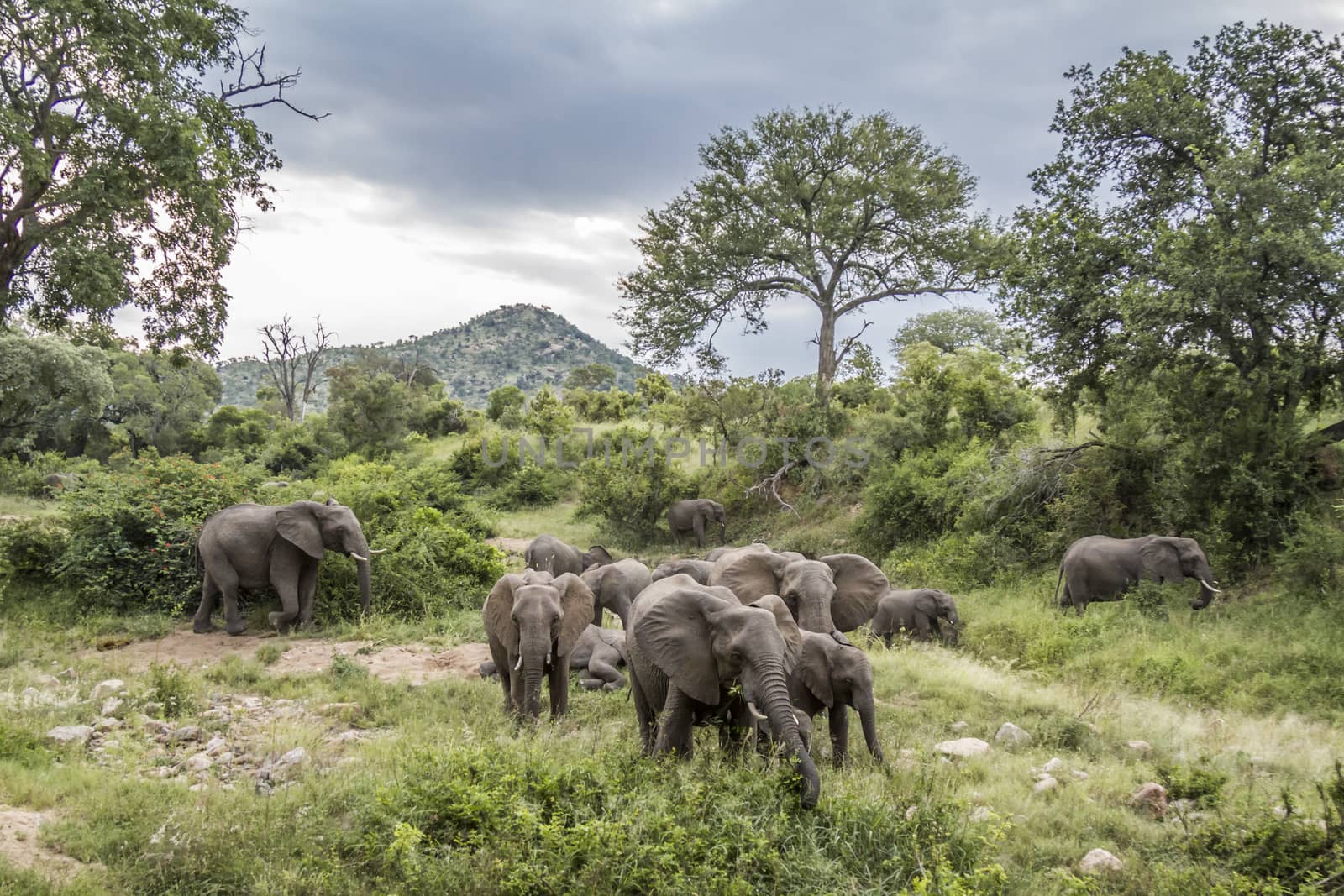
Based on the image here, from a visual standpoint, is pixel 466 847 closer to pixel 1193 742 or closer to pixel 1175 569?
pixel 1193 742

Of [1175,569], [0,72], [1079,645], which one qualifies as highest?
[0,72]

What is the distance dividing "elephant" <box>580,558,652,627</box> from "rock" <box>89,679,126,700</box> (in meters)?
5.52

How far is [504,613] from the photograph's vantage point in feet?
27.3

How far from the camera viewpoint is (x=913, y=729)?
26.7 feet

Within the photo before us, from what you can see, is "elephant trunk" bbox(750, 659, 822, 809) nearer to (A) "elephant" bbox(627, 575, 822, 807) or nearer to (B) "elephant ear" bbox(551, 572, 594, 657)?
(A) "elephant" bbox(627, 575, 822, 807)

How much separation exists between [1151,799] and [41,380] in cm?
3479

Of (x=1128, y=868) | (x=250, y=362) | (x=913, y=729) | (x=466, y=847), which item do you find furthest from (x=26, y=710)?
(x=250, y=362)

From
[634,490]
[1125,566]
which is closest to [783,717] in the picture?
[1125,566]

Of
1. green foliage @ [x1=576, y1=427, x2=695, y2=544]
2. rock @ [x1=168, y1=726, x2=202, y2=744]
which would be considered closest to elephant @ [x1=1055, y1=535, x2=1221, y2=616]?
rock @ [x1=168, y1=726, x2=202, y2=744]

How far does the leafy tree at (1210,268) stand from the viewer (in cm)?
1302

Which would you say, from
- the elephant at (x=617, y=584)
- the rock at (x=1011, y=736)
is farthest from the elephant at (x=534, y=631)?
the rock at (x=1011, y=736)

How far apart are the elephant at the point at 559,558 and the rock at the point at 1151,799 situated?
1020cm

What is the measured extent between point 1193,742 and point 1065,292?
33.6 ft

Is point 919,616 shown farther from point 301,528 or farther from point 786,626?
point 301,528
